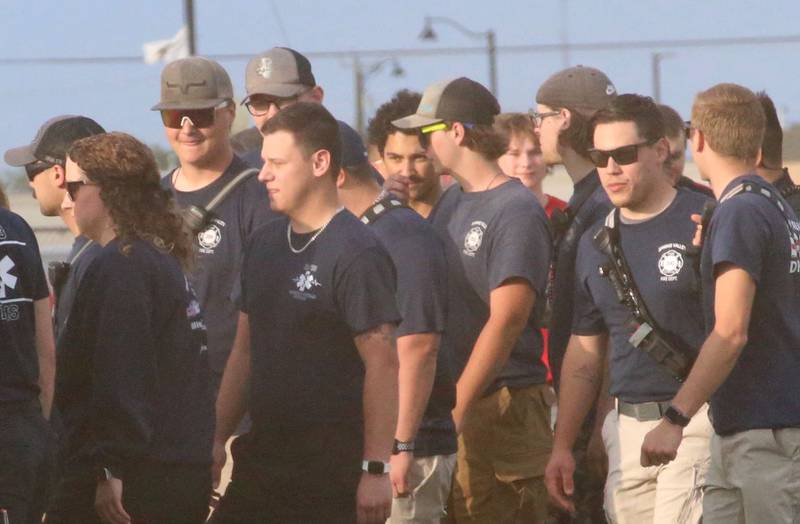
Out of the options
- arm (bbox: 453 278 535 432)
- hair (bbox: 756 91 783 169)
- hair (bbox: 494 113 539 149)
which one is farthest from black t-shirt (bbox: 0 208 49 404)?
hair (bbox: 494 113 539 149)

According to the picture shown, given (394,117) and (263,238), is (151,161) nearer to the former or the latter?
(263,238)

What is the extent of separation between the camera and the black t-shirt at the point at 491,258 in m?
7.14

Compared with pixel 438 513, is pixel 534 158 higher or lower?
higher

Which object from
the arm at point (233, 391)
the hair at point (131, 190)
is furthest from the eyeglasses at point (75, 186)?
the arm at point (233, 391)

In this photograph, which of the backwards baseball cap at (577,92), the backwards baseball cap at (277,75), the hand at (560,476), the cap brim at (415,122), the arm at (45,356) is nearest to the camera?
the arm at (45,356)

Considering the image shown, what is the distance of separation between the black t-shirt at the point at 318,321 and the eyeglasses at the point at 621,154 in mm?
1311

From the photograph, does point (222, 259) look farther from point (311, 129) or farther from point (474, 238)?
point (311, 129)

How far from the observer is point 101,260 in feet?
18.9

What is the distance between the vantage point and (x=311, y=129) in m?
6.01

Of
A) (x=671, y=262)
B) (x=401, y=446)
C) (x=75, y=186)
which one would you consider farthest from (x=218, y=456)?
(x=671, y=262)

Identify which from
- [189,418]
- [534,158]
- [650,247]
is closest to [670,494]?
[650,247]

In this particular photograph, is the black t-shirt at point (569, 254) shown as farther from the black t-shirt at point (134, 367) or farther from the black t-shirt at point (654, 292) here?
the black t-shirt at point (134, 367)

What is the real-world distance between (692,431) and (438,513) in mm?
1099

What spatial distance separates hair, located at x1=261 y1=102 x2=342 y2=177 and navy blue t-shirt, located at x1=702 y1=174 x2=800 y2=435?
132 centimetres
